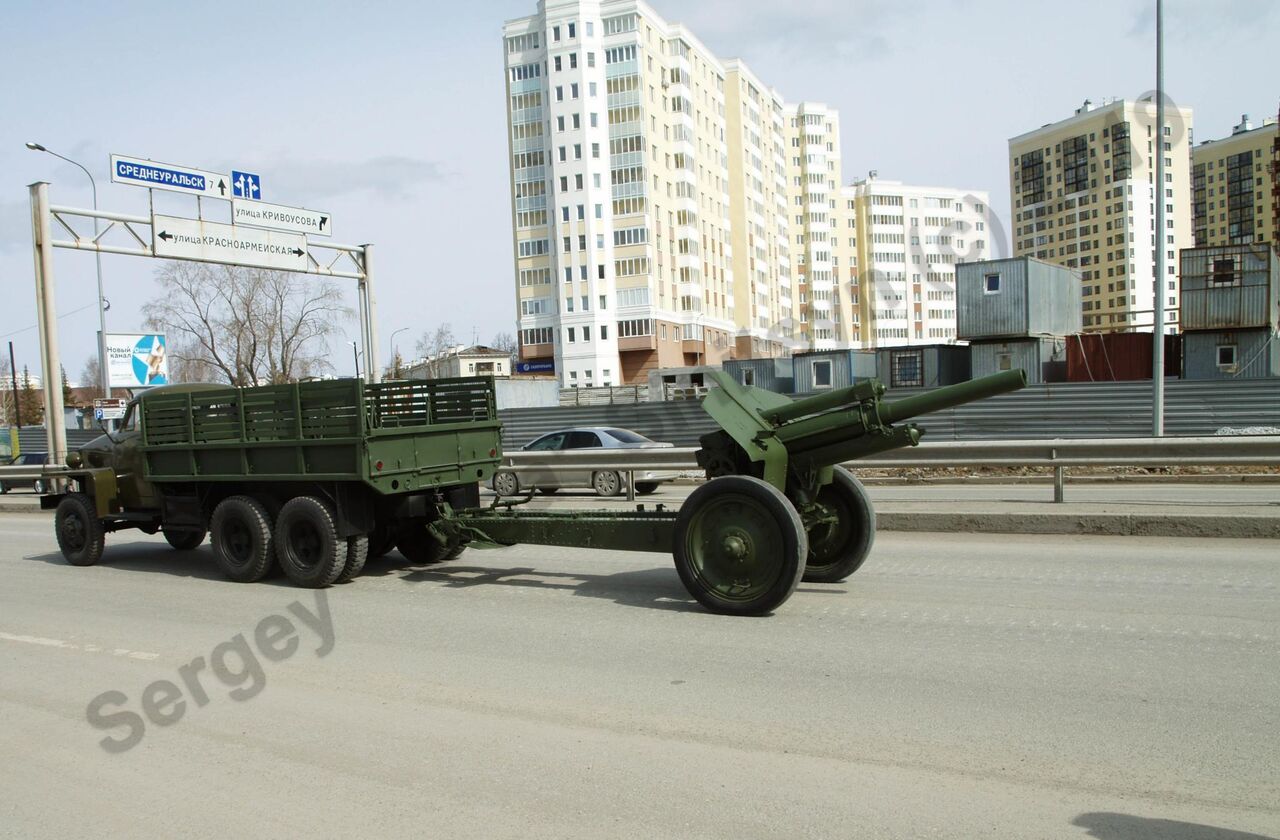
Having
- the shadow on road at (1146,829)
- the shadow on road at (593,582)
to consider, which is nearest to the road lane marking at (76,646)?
the shadow on road at (593,582)

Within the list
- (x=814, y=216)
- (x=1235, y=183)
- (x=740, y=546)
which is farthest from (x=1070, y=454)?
(x=1235, y=183)

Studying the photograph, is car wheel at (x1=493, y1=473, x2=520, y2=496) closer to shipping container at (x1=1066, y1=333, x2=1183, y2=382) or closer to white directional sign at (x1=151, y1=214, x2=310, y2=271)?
white directional sign at (x1=151, y1=214, x2=310, y2=271)

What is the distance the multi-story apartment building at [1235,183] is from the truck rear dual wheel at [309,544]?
11641 cm

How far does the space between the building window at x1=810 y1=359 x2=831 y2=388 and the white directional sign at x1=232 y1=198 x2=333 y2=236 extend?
27858 millimetres

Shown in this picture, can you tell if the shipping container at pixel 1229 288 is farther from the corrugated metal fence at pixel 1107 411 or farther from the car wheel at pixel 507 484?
the car wheel at pixel 507 484

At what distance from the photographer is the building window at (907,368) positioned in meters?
42.5

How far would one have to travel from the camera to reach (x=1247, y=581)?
25.9 feet

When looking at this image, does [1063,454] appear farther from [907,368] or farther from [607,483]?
[907,368]

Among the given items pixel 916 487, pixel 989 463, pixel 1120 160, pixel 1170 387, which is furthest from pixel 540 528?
pixel 1120 160

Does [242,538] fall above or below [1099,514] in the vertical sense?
above

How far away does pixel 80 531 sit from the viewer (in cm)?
1152

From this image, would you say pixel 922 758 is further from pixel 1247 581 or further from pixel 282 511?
pixel 282 511

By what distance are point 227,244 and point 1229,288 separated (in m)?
37.5

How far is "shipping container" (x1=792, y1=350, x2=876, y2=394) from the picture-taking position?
44.8 meters
